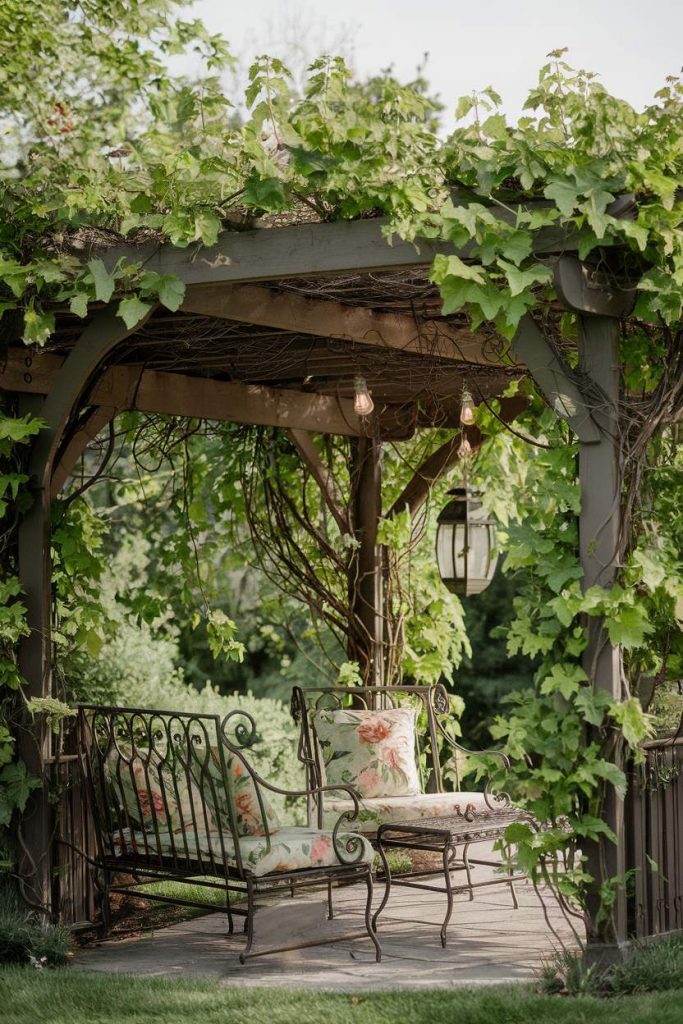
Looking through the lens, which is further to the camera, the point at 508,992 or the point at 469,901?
the point at 469,901

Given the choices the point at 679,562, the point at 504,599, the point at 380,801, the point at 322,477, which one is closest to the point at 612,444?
the point at 679,562

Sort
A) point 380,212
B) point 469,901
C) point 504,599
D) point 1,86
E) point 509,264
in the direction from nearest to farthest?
point 509,264
point 380,212
point 469,901
point 1,86
point 504,599

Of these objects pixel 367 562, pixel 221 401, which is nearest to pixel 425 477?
pixel 367 562

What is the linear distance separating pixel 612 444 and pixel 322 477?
3.30 m

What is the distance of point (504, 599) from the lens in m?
14.4

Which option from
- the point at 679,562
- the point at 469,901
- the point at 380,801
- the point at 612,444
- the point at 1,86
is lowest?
the point at 469,901

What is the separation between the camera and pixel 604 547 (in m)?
3.92

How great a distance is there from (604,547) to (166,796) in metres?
2.06

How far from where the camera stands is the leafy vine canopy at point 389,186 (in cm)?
374

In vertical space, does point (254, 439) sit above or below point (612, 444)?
above

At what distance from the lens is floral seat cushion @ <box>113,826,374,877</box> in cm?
459

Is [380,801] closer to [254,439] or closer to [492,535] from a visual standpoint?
[492,535]

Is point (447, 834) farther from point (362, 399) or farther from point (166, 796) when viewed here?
point (362, 399)

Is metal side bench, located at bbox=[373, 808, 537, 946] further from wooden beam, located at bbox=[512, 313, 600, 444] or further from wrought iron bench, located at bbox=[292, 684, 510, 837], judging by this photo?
wooden beam, located at bbox=[512, 313, 600, 444]
